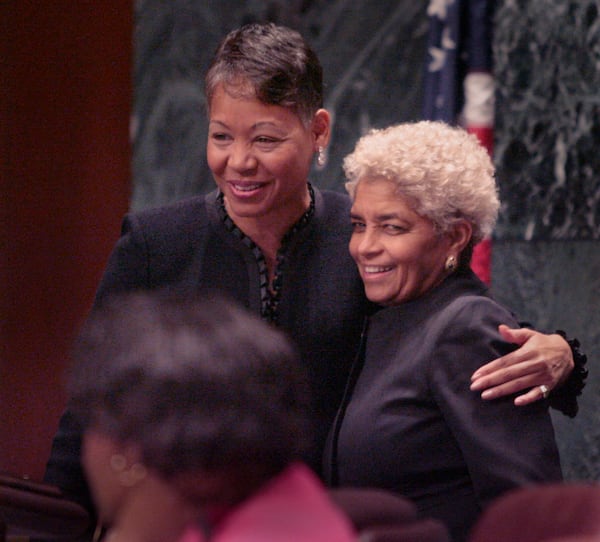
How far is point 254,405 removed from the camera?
138cm

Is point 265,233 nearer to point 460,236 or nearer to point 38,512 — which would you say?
point 460,236

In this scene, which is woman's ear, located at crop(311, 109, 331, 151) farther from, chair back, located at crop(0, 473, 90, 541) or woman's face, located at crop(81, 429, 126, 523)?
woman's face, located at crop(81, 429, 126, 523)

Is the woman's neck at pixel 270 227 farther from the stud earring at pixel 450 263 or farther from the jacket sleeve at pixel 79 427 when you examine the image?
the stud earring at pixel 450 263

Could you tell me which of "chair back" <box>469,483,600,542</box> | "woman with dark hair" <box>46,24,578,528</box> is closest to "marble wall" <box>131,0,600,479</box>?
"woman with dark hair" <box>46,24,578,528</box>

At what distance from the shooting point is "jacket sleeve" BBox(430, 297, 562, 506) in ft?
6.93

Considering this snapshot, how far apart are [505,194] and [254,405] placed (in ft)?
8.63

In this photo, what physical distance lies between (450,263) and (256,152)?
0.50m

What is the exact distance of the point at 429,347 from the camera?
227 centimetres

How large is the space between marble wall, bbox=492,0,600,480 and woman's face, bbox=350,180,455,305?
148 centimetres

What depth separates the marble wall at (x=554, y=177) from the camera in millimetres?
3742

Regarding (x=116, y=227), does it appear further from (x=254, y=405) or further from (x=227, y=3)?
(x=254, y=405)

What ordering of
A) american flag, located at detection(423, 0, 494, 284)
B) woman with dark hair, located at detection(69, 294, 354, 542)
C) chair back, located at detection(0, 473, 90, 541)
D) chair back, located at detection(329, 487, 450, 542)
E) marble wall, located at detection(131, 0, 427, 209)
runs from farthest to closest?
marble wall, located at detection(131, 0, 427, 209) < american flag, located at detection(423, 0, 494, 284) < chair back, located at detection(0, 473, 90, 541) < chair back, located at detection(329, 487, 450, 542) < woman with dark hair, located at detection(69, 294, 354, 542)

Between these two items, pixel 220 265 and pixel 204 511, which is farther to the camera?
pixel 220 265

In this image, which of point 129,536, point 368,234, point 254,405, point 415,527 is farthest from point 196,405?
point 368,234
